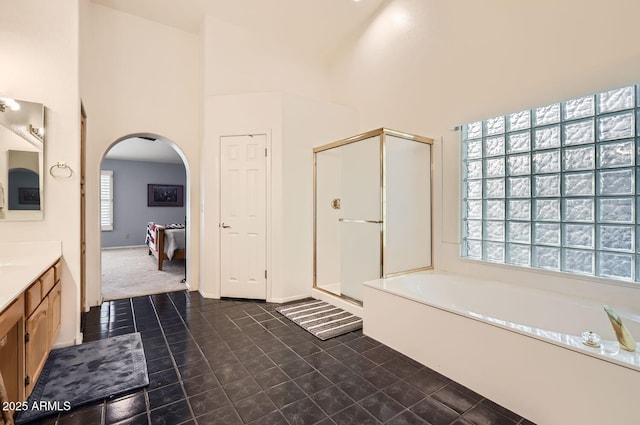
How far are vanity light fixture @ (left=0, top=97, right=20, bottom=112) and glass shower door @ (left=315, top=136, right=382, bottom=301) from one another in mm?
2842

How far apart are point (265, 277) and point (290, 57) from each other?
3.28m

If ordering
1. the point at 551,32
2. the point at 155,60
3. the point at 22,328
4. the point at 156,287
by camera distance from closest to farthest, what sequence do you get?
the point at 22,328 < the point at 551,32 < the point at 155,60 < the point at 156,287

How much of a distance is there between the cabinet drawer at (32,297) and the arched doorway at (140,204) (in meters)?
3.81

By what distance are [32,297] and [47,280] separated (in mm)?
382

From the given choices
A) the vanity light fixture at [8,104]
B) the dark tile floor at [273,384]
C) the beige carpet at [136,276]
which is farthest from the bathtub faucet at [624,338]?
the beige carpet at [136,276]

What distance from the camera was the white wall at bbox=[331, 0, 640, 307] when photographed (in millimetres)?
2102

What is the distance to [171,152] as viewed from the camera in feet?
25.0

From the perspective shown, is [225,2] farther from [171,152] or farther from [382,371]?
[171,152]

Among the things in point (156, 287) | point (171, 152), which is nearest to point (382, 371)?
point (156, 287)

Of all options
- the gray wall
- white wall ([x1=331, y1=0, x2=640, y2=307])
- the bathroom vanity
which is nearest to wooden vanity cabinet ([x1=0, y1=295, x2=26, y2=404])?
the bathroom vanity

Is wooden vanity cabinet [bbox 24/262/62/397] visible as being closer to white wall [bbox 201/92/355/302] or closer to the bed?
white wall [bbox 201/92/355/302]

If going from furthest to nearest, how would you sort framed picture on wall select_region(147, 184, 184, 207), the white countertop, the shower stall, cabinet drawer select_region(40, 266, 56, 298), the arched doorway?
1. framed picture on wall select_region(147, 184, 184, 207)
2. the arched doorway
3. the shower stall
4. cabinet drawer select_region(40, 266, 56, 298)
5. the white countertop

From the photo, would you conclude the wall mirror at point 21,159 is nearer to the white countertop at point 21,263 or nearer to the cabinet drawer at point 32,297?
the white countertop at point 21,263

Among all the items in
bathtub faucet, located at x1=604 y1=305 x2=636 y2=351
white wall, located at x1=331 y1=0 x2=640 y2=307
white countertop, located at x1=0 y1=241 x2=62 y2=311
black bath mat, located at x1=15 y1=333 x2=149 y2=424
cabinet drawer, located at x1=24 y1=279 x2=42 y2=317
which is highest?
white wall, located at x1=331 y1=0 x2=640 y2=307
